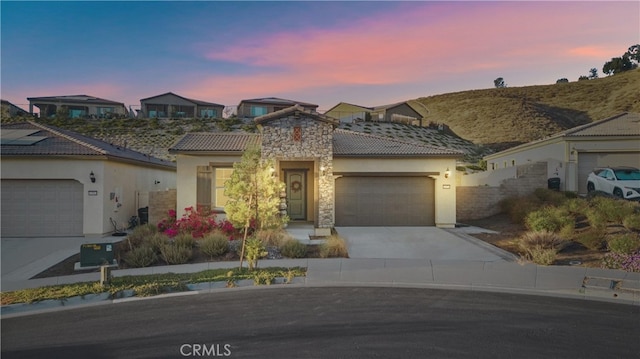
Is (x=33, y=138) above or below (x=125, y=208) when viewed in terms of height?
above

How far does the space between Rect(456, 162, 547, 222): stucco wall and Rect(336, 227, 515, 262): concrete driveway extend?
307cm

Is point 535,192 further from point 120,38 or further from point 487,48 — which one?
A: point 120,38

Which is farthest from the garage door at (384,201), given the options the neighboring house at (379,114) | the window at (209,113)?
the window at (209,113)

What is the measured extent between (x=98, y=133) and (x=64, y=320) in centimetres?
4210

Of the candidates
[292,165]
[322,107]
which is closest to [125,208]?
[292,165]

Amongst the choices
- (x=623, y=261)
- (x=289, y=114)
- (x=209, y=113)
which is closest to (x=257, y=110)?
(x=209, y=113)

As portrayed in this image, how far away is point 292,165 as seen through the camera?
18.4 m

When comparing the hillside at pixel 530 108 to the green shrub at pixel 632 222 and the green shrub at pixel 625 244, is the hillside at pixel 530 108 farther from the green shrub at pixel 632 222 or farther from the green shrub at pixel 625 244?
the green shrub at pixel 625 244

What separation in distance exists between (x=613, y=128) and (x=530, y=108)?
45.0 m

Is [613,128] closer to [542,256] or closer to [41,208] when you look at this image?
[542,256]

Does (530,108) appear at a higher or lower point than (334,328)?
higher

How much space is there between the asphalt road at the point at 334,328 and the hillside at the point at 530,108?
45909 millimetres

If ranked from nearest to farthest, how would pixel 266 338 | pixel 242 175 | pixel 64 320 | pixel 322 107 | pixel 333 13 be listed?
pixel 266 338, pixel 64 320, pixel 242 175, pixel 333 13, pixel 322 107

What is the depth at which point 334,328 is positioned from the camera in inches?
242
